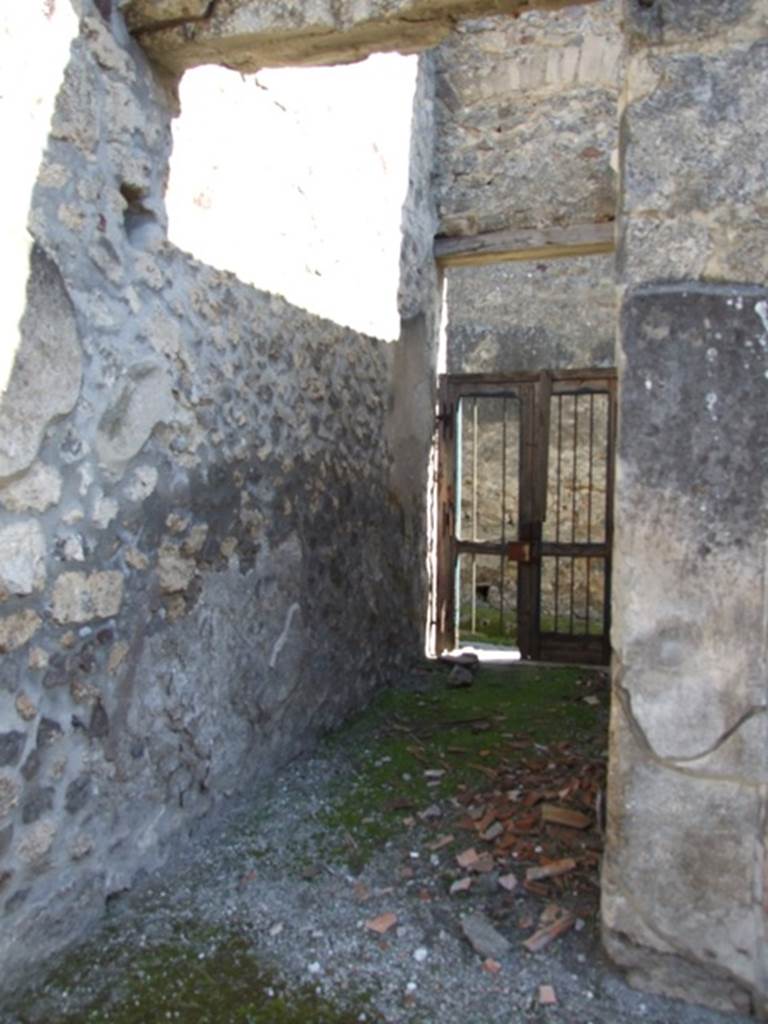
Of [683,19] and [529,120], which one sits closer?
[683,19]

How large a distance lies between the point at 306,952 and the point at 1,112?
7.13ft

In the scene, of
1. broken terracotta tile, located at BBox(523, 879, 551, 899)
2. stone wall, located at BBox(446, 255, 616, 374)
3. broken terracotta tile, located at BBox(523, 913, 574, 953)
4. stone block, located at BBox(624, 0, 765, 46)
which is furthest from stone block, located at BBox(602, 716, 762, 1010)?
stone wall, located at BBox(446, 255, 616, 374)

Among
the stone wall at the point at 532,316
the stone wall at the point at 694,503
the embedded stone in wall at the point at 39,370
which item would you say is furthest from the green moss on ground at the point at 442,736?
the stone wall at the point at 532,316

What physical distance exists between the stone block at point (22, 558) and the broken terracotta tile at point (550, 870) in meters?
1.60

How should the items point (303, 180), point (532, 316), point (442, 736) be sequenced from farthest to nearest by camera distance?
point (532, 316)
point (442, 736)
point (303, 180)

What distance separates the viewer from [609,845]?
2.02 metres

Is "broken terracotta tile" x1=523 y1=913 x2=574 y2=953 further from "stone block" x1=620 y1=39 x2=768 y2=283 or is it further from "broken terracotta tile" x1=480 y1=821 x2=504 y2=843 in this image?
"stone block" x1=620 y1=39 x2=768 y2=283

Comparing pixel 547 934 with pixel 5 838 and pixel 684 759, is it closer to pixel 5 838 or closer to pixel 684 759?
pixel 684 759

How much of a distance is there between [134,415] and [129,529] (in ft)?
1.05

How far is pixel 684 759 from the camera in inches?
75.9

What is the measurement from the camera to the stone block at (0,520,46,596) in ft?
6.31

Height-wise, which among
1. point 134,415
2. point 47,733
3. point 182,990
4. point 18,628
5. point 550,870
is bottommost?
point 182,990

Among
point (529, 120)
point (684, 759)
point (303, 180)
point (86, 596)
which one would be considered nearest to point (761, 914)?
point (684, 759)

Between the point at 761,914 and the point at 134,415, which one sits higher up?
the point at 134,415
